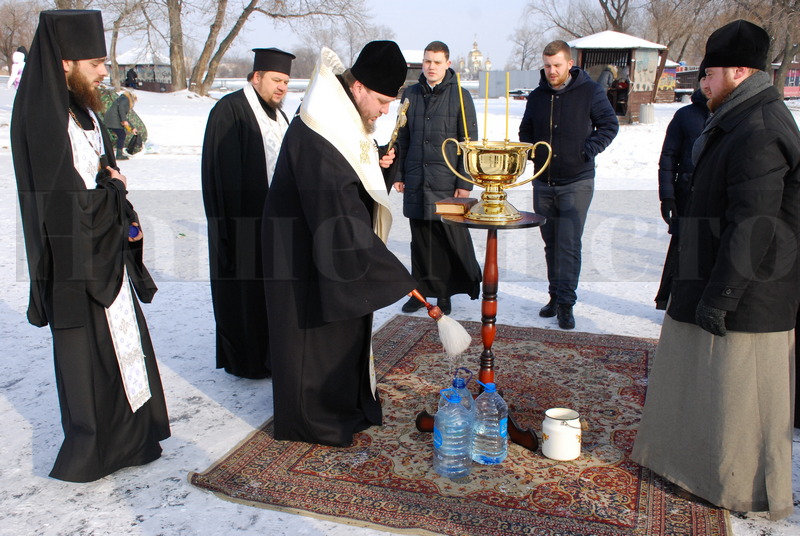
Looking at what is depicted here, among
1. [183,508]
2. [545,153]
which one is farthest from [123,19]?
[183,508]

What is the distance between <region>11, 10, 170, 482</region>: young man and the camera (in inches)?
113

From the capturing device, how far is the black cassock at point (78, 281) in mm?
2912

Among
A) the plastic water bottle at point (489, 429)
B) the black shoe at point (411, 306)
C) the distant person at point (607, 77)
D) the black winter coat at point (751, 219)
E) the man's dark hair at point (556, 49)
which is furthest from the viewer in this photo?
the distant person at point (607, 77)

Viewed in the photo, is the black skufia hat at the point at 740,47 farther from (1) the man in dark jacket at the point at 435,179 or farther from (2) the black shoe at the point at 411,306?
(2) the black shoe at the point at 411,306

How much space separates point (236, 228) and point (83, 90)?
139cm

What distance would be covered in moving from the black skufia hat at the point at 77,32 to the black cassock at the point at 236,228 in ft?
3.94

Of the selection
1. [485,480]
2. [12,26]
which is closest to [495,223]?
[485,480]

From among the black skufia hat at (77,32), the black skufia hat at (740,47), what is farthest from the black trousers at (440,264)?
the black skufia hat at (77,32)

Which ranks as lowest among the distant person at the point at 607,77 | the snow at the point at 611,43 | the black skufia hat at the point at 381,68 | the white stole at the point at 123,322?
the white stole at the point at 123,322

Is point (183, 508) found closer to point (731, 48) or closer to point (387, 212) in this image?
point (387, 212)

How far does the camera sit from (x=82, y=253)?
10.0 feet

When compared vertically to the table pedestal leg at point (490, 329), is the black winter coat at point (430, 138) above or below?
above

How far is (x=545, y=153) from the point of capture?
18.1 ft

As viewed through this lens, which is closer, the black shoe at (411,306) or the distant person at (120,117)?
the black shoe at (411,306)
